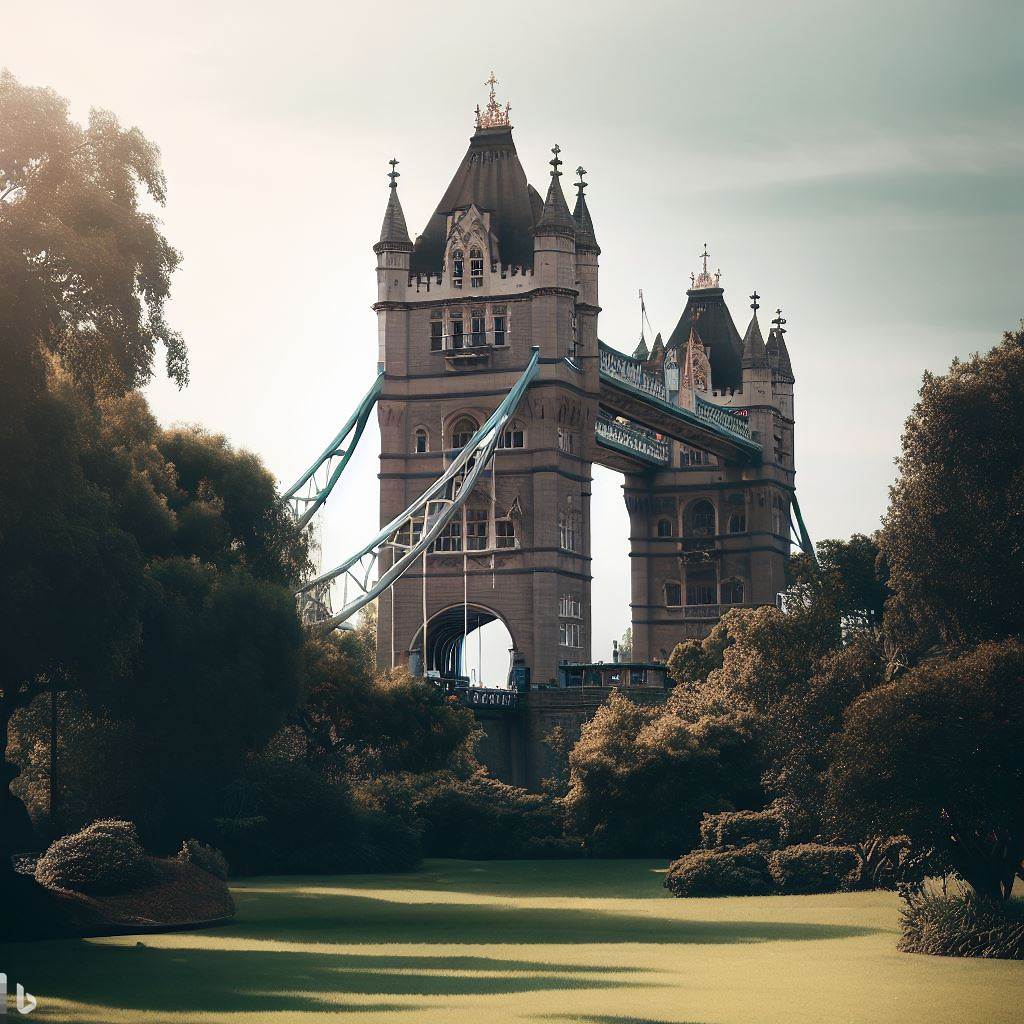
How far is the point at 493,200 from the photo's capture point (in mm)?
97062

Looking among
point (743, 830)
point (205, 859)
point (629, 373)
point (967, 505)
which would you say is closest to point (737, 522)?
point (629, 373)

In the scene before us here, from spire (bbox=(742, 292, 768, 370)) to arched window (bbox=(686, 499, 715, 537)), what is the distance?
9.36 metres

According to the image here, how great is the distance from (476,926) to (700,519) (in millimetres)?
89771

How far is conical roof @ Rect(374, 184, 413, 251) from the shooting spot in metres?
95.3

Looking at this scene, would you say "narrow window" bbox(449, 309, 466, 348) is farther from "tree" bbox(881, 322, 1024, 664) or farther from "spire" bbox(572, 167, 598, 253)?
"tree" bbox(881, 322, 1024, 664)

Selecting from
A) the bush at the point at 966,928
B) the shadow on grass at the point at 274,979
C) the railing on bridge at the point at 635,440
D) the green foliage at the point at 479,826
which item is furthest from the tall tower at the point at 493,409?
the shadow on grass at the point at 274,979

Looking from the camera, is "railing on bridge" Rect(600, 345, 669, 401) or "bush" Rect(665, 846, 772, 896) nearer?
"bush" Rect(665, 846, 772, 896)

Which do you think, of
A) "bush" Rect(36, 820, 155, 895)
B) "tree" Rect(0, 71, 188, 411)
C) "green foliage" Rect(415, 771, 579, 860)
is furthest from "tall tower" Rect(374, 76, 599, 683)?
"tree" Rect(0, 71, 188, 411)

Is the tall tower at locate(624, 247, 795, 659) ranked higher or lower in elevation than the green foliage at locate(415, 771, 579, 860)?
higher

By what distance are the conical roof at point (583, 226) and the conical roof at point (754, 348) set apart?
1144 inches

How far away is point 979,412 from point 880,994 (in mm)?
19889

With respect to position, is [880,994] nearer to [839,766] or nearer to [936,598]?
[839,766]

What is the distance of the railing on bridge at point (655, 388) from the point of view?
324ft

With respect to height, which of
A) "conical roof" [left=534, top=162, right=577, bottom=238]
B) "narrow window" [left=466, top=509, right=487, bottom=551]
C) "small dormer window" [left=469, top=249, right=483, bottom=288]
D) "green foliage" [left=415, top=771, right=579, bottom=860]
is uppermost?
"conical roof" [left=534, top=162, right=577, bottom=238]
